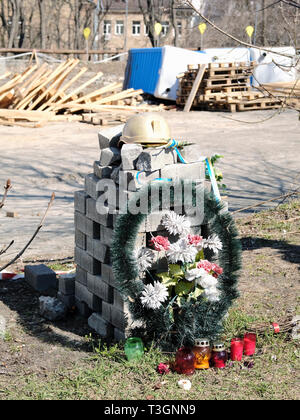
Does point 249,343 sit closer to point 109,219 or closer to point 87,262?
point 109,219

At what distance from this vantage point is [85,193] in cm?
568

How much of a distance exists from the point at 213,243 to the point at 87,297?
135cm

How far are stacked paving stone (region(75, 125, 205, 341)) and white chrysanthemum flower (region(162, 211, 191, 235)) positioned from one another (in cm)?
8

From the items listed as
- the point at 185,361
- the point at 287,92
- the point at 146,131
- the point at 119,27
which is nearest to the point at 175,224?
the point at 146,131

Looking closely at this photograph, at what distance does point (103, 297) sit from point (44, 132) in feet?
45.0

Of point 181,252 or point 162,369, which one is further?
point 181,252

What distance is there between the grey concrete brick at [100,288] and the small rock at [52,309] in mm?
348

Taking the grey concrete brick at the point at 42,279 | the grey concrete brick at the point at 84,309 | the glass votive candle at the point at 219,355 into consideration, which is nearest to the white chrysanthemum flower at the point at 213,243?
the glass votive candle at the point at 219,355

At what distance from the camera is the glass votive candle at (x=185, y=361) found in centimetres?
458

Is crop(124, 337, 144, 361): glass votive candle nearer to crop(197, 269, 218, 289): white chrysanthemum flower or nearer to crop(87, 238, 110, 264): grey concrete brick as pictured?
crop(197, 269, 218, 289): white chrysanthemum flower

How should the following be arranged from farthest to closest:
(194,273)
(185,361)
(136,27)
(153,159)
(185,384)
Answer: (136,27)
(153,159)
(194,273)
(185,361)
(185,384)

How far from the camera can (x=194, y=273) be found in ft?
15.9

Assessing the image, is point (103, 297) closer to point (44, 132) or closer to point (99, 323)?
point (99, 323)
